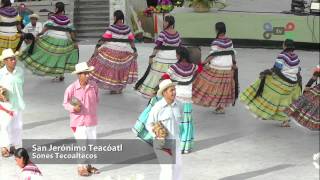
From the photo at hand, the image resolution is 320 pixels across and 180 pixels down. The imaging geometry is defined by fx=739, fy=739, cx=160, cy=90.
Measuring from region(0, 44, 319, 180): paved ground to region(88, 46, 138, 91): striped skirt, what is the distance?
36cm

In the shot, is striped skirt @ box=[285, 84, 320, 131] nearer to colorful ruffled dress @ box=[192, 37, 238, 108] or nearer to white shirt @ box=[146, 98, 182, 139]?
colorful ruffled dress @ box=[192, 37, 238, 108]

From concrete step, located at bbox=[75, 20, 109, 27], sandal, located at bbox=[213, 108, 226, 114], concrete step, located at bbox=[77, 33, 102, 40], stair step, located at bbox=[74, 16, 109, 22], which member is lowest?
concrete step, located at bbox=[77, 33, 102, 40]

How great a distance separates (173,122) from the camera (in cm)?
732

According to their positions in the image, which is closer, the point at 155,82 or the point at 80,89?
the point at 80,89

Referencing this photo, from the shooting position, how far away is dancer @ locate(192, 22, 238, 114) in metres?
10.9

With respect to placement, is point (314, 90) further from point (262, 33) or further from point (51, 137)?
point (262, 33)

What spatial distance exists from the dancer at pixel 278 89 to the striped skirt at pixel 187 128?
1.75m

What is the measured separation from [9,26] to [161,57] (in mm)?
3570

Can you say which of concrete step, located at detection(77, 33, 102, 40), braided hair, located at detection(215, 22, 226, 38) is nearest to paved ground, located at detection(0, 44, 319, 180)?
braided hair, located at detection(215, 22, 226, 38)

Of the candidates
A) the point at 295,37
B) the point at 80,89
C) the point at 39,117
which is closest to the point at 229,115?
the point at 39,117

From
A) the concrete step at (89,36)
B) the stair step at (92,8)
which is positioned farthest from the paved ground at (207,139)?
→ the stair step at (92,8)

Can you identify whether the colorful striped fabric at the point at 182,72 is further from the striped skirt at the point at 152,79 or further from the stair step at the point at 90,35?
the stair step at the point at 90,35

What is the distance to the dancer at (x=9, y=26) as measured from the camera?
43.6ft

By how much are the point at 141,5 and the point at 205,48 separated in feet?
12.7
